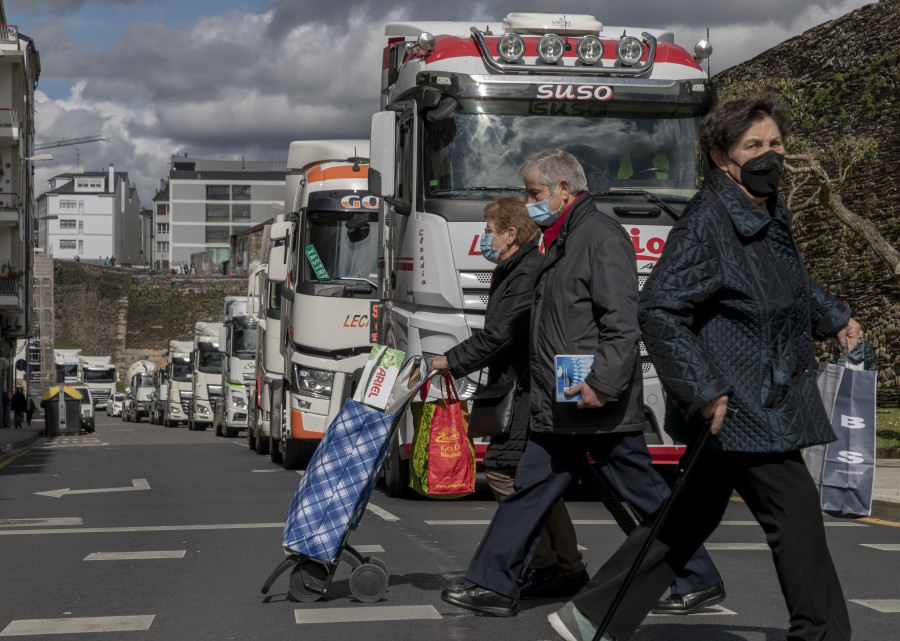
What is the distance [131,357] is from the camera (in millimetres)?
111188

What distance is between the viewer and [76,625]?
6.05m

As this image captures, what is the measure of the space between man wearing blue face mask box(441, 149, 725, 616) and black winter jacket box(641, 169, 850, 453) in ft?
3.23

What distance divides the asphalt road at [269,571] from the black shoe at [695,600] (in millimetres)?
95

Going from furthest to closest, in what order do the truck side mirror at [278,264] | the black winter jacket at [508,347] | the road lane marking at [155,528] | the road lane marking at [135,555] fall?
the truck side mirror at [278,264] < the road lane marking at [155,528] < the road lane marking at [135,555] < the black winter jacket at [508,347]

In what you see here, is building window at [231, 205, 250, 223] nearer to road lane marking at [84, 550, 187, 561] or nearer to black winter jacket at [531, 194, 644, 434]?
road lane marking at [84, 550, 187, 561]

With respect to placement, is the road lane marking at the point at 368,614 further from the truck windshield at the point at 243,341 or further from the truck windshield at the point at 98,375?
the truck windshield at the point at 98,375

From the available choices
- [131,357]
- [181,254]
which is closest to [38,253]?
[131,357]

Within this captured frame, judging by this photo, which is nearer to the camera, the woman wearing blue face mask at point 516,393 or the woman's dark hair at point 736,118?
the woman's dark hair at point 736,118

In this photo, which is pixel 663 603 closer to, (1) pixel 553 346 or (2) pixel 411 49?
(1) pixel 553 346

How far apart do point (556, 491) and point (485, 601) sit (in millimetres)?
601

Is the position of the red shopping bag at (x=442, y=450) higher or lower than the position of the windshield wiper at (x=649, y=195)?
lower

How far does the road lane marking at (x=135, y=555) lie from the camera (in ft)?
27.2

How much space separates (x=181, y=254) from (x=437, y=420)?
153524 mm

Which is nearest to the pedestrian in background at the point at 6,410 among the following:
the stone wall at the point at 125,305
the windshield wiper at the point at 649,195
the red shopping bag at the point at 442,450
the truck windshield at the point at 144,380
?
the truck windshield at the point at 144,380
